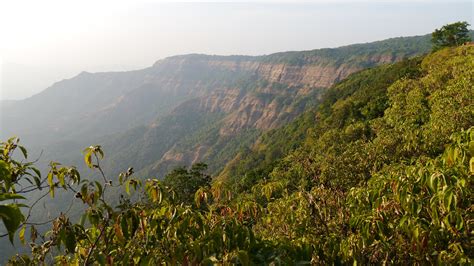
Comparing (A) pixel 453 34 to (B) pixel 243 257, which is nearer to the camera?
(B) pixel 243 257

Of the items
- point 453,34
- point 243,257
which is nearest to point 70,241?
point 243,257

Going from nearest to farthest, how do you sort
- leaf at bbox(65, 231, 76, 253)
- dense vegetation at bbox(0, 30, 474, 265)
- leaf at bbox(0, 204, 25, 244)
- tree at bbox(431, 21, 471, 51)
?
leaf at bbox(0, 204, 25, 244), leaf at bbox(65, 231, 76, 253), dense vegetation at bbox(0, 30, 474, 265), tree at bbox(431, 21, 471, 51)

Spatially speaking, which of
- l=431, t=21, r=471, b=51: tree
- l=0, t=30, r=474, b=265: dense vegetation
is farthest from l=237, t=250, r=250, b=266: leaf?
l=431, t=21, r=471, b=51: tree

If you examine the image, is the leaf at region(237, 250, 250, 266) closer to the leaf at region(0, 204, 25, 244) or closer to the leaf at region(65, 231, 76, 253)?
the leaf at region(65, 231, 76, 253)

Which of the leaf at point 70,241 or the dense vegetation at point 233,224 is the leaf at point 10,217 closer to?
the dense vegetation at point 233,224

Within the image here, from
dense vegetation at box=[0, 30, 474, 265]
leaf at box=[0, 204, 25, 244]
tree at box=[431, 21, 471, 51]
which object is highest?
tree at box=[431, 21, 471, 51]

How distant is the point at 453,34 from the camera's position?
8181 centimetres

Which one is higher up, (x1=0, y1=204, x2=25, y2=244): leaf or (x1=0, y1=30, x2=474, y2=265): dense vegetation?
(x1=0, y1=204, x2=25, y2=244): leaf

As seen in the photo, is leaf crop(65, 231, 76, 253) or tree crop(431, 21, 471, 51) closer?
leaf crop(65, 231, 76, 253)

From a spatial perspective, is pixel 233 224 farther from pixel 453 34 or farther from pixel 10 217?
pixel 453 34

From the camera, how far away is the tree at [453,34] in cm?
8050

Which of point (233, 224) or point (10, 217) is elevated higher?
point (10, 217)

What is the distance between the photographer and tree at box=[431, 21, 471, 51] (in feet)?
264

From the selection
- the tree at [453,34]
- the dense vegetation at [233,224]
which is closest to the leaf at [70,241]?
the dense vegetation at [233,224]
